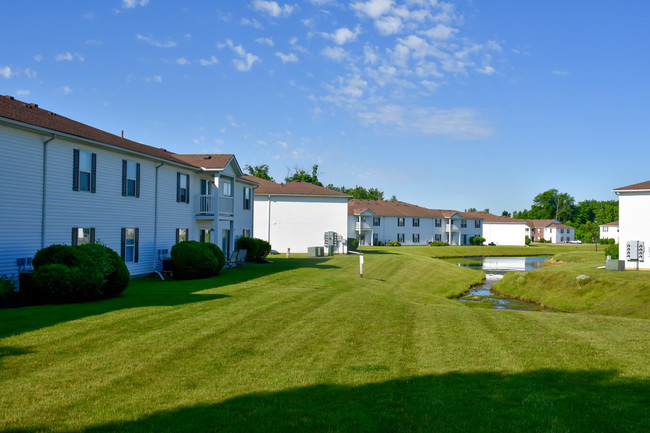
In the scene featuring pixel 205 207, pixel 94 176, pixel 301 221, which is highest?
pixel 94 176

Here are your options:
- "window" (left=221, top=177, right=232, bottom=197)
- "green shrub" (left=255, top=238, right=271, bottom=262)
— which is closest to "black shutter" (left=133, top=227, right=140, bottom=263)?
"window" (left=221, top=177, right=232, bottom=197)

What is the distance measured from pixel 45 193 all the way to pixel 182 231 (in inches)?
403

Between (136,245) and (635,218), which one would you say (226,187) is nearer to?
(136,245)

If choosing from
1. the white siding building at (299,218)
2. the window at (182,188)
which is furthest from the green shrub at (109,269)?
the white siding building at (299,218)

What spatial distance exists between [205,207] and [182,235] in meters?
2.27

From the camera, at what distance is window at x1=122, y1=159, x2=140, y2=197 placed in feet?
71.1

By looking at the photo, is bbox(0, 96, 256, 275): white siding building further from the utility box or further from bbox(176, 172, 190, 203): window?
the utility box

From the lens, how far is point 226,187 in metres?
31.2

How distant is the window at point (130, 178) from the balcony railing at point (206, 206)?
Answer: 19.2ft

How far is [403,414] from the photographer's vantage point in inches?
239

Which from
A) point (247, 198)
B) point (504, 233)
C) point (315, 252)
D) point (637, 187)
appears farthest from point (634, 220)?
point (504, 233)

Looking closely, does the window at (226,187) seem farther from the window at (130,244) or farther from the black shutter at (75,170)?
the black shutter at (75,170)

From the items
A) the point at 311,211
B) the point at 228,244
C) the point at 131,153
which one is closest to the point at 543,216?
the point at 311,211

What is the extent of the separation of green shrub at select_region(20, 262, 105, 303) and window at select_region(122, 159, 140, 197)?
758 centimetres
